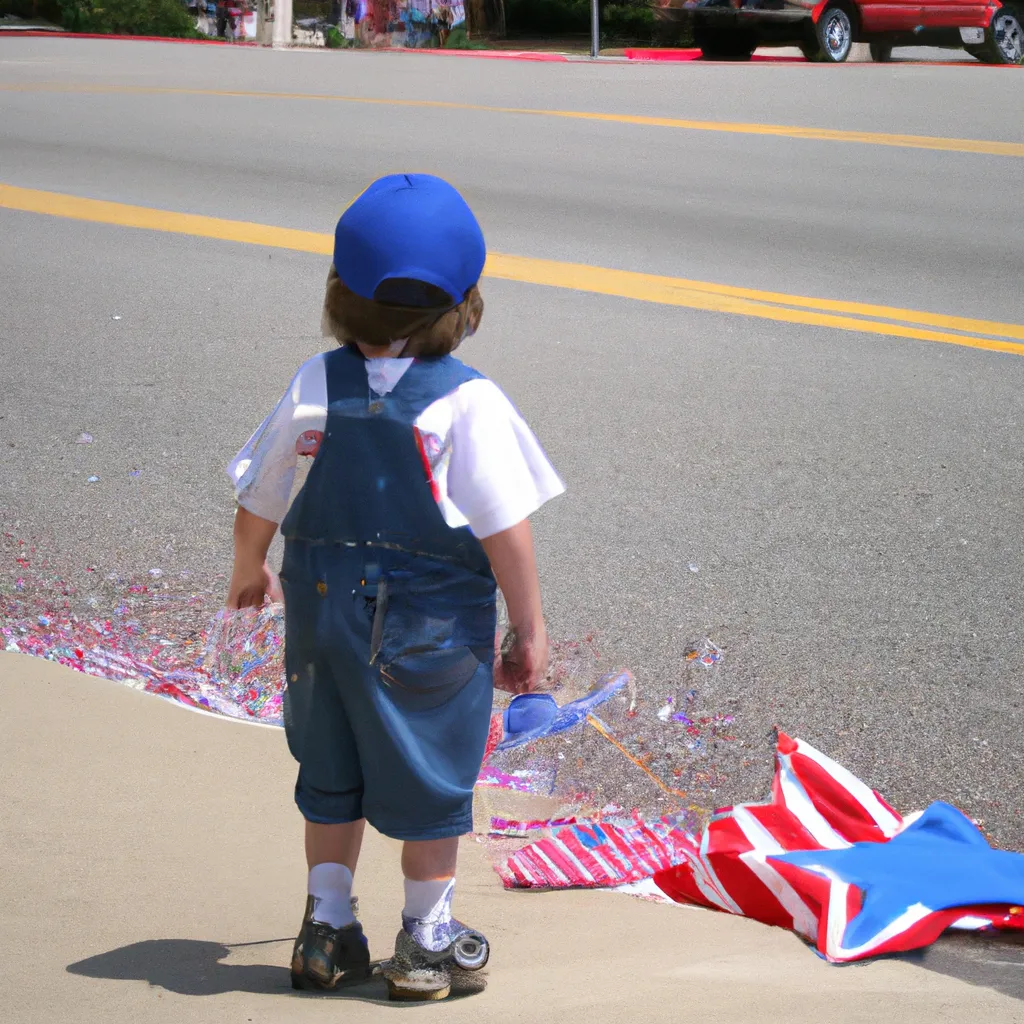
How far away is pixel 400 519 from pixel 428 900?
0.65 metres

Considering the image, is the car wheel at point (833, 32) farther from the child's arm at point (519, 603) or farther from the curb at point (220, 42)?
the child's arm at point (519, 603)

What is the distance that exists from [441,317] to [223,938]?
1183mm

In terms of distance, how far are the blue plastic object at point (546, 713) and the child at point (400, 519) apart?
0.93ft

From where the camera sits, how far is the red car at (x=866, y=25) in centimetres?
1501

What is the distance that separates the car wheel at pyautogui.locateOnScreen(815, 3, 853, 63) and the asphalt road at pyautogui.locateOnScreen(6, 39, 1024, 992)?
12.1ft

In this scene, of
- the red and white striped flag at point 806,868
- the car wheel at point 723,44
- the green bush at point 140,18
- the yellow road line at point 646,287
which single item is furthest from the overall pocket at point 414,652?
the green bush at point 140,18

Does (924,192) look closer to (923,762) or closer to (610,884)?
(923,762)

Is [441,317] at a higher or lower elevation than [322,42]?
lower

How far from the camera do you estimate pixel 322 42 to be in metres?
20.4

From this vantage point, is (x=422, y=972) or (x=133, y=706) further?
(x=133, y=706)

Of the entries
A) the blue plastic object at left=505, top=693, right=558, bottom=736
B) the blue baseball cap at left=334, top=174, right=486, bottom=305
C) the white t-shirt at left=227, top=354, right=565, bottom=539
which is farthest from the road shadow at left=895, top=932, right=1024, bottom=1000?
the blue baseball cap at left=334, top=174, right=486, bottom=305

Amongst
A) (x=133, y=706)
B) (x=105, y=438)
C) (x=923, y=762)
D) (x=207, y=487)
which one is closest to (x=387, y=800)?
(x=133, y=706)

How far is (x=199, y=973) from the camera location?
2143 mm

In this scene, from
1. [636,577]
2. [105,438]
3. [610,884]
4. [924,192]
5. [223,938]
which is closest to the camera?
[223,938]
